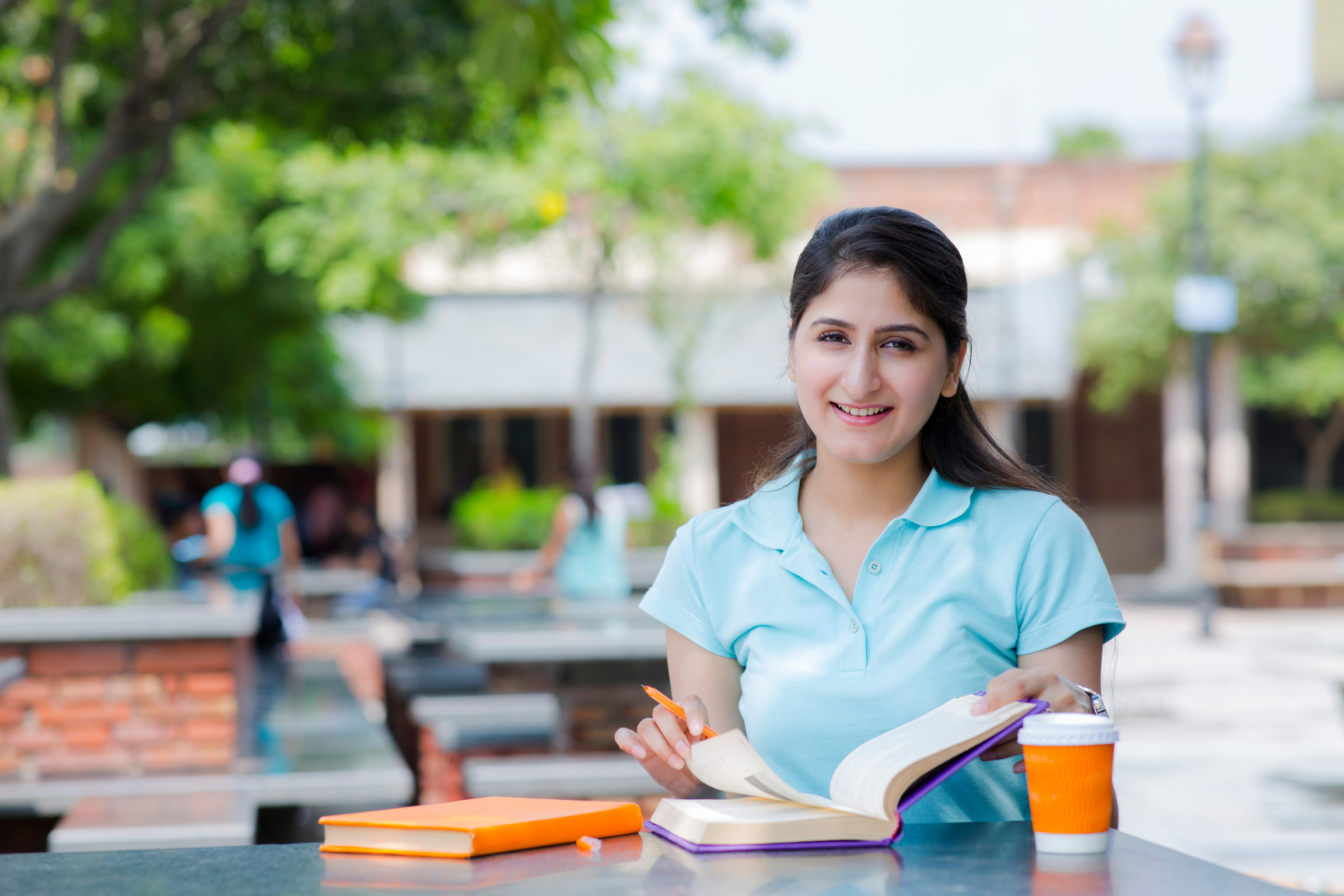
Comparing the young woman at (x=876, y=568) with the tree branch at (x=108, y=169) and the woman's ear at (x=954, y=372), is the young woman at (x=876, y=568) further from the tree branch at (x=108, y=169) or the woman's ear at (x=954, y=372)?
the tree branch at (x=108, y=169)

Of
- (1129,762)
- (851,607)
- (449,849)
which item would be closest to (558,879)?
(449,849)

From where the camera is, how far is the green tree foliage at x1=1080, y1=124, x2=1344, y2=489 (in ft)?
71.1

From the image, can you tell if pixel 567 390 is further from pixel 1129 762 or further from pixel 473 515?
pixel 1129 762

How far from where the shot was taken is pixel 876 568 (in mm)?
2252

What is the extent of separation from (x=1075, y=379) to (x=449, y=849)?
1037 inches

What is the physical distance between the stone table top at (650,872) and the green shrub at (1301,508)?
22825mm

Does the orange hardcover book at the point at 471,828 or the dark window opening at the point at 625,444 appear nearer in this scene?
the orange hardcover book at the point at 471,828

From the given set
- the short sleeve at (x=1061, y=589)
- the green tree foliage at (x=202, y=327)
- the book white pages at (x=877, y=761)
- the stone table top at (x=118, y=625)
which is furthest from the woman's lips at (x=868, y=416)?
the green tree foliage at (x=202, y=327)

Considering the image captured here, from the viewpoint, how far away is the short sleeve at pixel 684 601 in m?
2.34

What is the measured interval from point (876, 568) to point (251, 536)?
8387 mm

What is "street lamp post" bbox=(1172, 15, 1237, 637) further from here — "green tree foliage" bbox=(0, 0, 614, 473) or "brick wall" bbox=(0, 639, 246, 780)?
"brick wall" bbox=(0, 639, 246, 780)

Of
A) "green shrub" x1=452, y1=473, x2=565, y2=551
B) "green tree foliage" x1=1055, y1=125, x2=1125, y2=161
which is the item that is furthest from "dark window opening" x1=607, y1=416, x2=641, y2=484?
"green tree foliage" x1=1055, y1=125, x2=1125, y2=161

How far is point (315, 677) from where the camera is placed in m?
9.06

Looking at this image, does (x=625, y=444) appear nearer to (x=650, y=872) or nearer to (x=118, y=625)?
(x=118, y=625)
